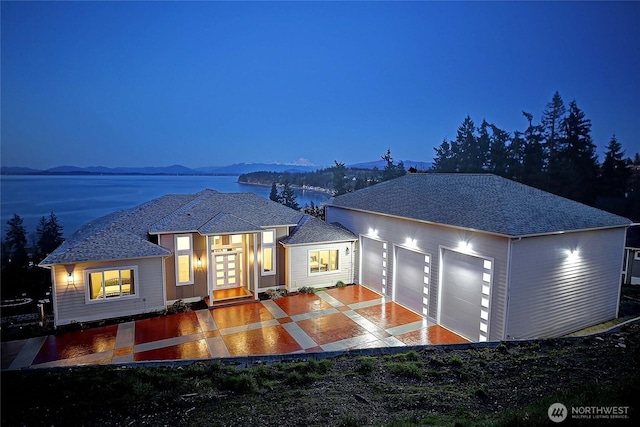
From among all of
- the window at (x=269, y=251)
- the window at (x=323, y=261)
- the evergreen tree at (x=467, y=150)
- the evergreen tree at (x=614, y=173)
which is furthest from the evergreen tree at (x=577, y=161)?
the window at (x=269, y=251)

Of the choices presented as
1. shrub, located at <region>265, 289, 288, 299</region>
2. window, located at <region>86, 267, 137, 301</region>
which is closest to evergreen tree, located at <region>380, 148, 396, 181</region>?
shrub, located at <region>265, 289, 288, 299</region>

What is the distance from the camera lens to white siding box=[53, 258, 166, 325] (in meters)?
11.3

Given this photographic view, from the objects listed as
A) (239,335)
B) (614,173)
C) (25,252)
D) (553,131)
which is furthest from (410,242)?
(25,252)

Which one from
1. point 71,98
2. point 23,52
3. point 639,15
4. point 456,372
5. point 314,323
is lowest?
point 314,323

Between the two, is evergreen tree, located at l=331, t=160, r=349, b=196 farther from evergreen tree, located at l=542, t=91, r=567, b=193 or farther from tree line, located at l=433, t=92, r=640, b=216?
evergreen tree, located at l=542, t=91, r=567, b=193

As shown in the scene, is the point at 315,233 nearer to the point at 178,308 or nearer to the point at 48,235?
→ the point at 178,308

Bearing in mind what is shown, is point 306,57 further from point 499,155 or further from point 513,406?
point 513,406

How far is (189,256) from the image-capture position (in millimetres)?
13445

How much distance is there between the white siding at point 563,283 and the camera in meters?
9.64

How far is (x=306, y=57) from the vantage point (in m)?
106

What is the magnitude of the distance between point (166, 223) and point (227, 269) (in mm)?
3051

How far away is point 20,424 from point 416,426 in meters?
5.65

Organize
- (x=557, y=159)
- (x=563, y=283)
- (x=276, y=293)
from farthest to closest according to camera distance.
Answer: (x=557, y=159), (x=276, y=293), (x=563, y=283)

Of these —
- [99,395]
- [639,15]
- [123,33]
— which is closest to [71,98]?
[123,33]
